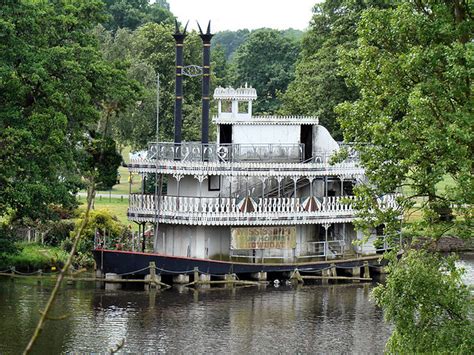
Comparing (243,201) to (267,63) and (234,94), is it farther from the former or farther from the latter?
(267,63)

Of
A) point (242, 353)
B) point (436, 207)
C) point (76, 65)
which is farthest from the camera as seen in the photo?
point (76, 65)

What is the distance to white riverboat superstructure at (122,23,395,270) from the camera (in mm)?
48406

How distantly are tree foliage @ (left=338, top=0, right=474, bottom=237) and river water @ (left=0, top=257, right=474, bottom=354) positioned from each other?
947 centimetres

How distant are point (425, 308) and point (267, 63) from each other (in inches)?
3161

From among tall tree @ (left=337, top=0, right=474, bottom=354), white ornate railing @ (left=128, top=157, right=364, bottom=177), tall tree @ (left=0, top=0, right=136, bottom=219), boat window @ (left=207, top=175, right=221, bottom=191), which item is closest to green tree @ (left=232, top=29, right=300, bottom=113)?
boat window @ (left=207, top=175, right=221, bottom=191)

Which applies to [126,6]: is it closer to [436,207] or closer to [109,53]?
[109,53]

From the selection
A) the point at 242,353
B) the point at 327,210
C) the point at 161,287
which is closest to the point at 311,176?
the point at 327,210

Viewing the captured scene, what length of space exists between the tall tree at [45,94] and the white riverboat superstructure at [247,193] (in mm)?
4392

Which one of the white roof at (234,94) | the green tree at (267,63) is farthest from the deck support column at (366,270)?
the green tree at (267,63)

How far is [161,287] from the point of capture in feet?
152

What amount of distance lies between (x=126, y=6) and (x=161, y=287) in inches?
3104

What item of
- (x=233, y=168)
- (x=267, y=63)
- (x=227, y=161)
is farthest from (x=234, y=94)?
(x=267, y=63)

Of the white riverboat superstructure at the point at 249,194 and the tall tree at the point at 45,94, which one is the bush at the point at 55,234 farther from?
the tall tree at the point at 45,94

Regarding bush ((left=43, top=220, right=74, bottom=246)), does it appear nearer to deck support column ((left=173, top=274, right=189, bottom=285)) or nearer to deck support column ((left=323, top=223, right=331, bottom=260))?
deck support column ((left=173, top=274, right=189, bottom=285))
